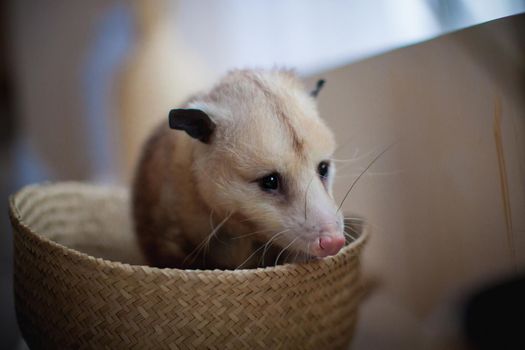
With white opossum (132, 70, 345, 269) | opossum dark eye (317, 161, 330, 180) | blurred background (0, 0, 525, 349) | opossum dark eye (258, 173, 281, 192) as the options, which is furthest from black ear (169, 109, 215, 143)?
blurred background (0, 0, 525, 349)

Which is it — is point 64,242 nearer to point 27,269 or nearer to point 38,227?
point 38,227

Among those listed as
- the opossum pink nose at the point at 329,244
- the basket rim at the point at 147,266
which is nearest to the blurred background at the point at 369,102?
the basket rim at the point at 147,266

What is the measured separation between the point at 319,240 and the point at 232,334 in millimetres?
332

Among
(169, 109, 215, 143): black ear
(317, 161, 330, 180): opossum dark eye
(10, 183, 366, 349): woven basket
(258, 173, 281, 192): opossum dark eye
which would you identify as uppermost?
(169, 109, 215, 143): black ear

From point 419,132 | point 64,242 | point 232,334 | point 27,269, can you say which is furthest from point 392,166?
point 64,242

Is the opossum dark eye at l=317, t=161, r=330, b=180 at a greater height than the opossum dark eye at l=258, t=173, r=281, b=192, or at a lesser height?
lesser

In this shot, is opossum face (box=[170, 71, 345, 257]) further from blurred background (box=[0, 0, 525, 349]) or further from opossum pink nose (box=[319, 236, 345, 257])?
blurred background (box=[0, 0, 525, 349])

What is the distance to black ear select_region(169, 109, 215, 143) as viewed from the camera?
1.43 meters

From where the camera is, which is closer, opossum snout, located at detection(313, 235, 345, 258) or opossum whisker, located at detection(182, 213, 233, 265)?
opossum snout, located at detection(313, 235, 345, 258)

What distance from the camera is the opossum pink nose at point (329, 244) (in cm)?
129

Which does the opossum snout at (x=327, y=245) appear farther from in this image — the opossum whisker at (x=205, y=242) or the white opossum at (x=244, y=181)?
the opossum whisker at (x=205, y=242)

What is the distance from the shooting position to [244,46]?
269cm

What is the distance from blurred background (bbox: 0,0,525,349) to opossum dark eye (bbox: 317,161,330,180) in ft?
1.00

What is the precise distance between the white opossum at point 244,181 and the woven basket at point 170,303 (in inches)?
5.3
